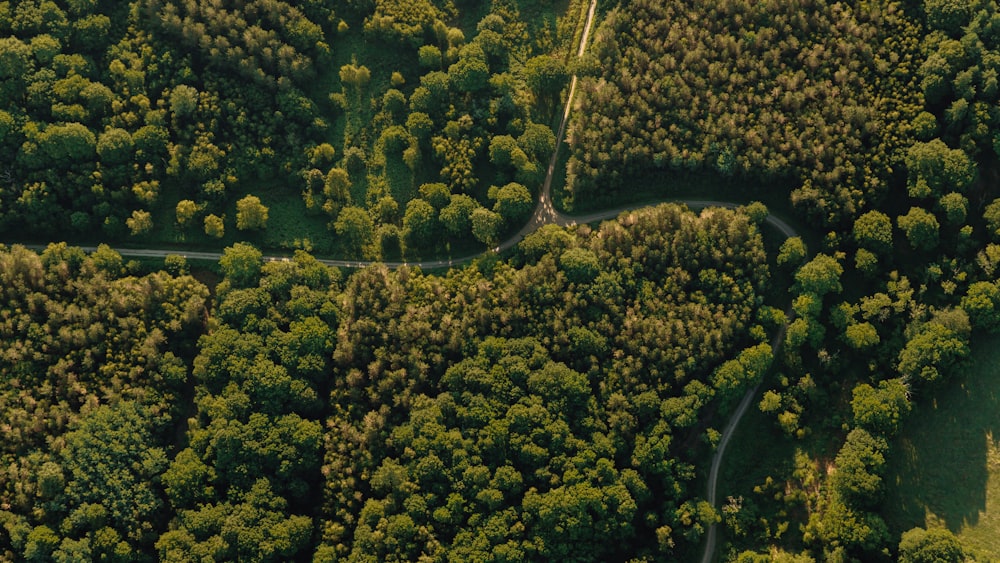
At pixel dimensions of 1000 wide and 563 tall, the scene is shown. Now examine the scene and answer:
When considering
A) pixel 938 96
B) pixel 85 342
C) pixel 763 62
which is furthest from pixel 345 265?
pixel 938 96

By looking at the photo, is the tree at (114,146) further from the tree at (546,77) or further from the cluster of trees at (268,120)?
the tree at (546,77)

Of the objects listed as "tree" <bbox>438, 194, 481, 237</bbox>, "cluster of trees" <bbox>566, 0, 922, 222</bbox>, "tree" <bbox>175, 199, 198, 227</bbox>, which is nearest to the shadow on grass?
"cluster of trees" <bbox>566, 0, 922, 222</bbox>

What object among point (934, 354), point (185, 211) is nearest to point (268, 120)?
point (185, 211)

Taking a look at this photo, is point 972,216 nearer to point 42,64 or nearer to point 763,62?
point 763,62

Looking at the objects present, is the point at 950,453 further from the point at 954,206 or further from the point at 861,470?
the point at 954,206

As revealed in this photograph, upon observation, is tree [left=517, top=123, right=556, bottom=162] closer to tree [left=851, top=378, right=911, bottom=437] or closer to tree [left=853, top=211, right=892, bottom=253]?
tree [left=853, top=211, right=892, bottom=253]
